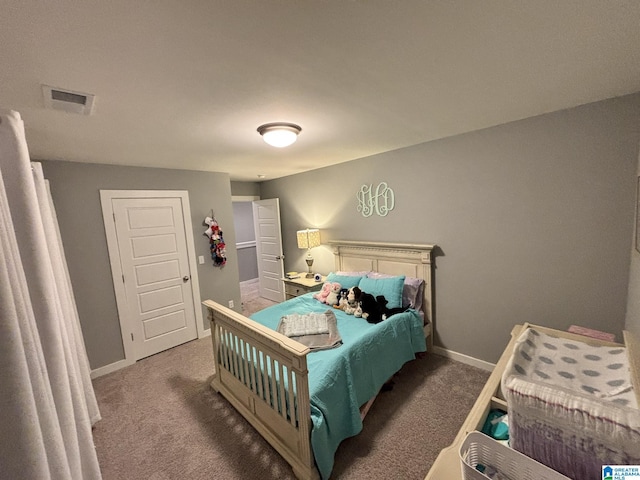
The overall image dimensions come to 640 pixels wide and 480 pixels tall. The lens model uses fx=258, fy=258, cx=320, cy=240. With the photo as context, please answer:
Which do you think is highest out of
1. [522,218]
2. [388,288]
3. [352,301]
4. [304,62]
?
[304,62]

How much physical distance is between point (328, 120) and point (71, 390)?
6.35ft

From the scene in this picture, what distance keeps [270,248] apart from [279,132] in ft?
10.6

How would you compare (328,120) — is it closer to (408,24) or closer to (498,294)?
(408,24)

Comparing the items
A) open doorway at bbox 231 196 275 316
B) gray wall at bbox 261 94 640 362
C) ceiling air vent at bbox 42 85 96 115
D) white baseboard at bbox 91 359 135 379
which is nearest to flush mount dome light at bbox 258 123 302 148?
ceiling air vent at bbox 42 85 96 115

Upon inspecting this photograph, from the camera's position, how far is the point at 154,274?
3.25m

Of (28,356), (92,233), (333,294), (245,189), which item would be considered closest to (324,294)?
(333,294)

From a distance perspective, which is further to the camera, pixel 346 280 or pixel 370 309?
pixel 346 280

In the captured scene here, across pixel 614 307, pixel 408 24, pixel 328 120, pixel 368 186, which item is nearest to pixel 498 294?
pixel 614 307

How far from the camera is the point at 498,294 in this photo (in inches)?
93.8

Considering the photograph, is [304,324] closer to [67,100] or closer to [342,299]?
[342,299]

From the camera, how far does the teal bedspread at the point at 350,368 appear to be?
158 cm

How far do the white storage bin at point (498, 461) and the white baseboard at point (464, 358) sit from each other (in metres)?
2.10

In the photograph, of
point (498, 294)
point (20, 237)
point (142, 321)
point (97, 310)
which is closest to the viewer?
point (20, 237)

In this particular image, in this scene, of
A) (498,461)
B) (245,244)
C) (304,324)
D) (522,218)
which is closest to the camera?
(498,461)
